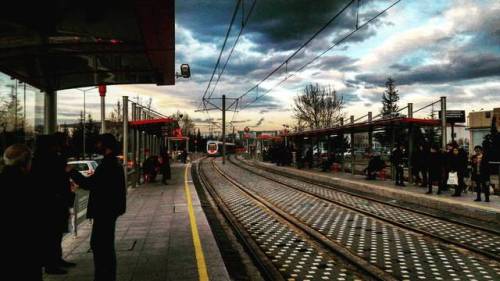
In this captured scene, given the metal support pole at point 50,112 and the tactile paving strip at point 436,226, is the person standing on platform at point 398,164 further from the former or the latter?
the metal support pole at point 50,112

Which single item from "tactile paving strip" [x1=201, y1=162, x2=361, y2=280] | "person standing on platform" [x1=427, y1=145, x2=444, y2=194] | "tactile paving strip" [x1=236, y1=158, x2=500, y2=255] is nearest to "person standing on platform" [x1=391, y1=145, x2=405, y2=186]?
"person standing on platform" [x1=427, y1=145, x2=444, y2=194]

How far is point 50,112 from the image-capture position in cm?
876

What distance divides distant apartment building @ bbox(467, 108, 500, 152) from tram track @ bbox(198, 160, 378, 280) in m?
36.8

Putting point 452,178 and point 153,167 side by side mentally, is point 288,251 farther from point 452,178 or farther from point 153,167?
point 153,167

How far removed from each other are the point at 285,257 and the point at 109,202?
11.3 ft

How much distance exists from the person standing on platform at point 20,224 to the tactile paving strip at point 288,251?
3.67m

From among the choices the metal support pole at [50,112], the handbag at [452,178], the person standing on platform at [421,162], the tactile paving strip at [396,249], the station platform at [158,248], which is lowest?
the tactile paving strip at [396,249]

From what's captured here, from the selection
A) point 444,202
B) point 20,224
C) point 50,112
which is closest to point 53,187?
point 20,224

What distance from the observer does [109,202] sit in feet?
16.7

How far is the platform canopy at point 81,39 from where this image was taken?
570cm

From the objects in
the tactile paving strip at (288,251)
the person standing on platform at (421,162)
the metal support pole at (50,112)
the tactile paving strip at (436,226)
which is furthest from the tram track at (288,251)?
the person standing on platform at (421,162)

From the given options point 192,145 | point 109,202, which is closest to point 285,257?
point 109,202

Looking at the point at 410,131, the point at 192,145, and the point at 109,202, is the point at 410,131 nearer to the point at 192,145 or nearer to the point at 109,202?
the point at 109,202

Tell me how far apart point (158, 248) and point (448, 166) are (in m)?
11.2
